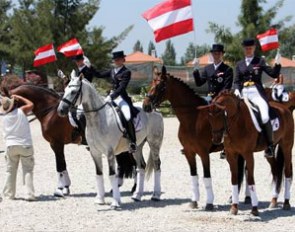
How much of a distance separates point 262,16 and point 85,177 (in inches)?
949

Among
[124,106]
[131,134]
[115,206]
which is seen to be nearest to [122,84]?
[124,106]

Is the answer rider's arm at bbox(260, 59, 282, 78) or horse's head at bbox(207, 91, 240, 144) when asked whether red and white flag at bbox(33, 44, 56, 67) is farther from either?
horse's head at bbox(207, 91, 240, 144)

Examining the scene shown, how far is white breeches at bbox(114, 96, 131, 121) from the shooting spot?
11344mm

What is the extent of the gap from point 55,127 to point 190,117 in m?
3.44

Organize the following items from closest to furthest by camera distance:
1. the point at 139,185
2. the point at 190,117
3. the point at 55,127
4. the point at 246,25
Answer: the point at 190,117 → the point at 139,185 → the point at 55,127 → the point at 246,25

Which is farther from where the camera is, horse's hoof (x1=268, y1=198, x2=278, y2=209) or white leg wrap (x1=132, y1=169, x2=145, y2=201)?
white leg wrap (x1=132, y1=169, x2=145, y2=201)

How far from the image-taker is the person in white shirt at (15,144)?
455 inches

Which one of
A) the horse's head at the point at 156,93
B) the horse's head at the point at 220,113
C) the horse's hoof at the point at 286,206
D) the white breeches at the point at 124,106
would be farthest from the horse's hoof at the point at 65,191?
the horse's hoof at the point at 286,206

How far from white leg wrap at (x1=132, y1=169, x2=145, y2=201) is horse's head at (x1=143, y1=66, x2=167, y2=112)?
83.4 inches

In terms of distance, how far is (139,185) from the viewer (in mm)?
11820

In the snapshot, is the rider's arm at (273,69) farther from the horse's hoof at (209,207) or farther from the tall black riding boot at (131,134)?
the tall black riding boot at (131,134)

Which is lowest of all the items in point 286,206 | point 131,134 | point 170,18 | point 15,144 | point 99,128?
point 286,206

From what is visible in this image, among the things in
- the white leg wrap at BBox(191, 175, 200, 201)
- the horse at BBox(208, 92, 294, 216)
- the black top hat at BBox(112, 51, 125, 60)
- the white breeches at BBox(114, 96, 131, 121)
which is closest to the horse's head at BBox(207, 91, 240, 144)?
the horse at BBox(208, 92, 294, 216)

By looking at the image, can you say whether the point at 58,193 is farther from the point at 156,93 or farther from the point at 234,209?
the point at 234,209
